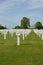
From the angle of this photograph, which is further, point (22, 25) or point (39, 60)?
point (22, 25)

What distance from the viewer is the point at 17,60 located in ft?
36.2

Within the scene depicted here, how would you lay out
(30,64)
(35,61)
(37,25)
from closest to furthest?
1. (30,64)
2. (35,61)
3. (37,25)

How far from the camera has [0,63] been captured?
10.3 metres

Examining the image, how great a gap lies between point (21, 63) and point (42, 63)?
0.91 meters

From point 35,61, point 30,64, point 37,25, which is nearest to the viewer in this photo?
point 30,64

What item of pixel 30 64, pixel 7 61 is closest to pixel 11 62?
pixel 7 61

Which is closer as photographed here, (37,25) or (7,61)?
(7,61)

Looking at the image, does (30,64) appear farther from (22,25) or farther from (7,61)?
(22,25)

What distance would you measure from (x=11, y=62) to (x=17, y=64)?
1.72 ft

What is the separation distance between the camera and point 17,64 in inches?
396

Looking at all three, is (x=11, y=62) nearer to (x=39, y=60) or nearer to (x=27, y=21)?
(x=39, y=60)

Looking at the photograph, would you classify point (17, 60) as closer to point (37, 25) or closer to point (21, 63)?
point (21, 63)

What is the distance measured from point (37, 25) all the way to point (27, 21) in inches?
332

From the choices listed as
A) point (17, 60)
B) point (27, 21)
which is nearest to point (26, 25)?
point (27, 21)
